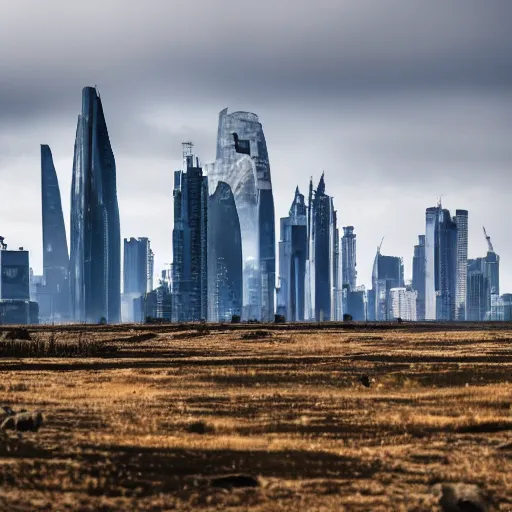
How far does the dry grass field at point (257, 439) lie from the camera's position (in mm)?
23266

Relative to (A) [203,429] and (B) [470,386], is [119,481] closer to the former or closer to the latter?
(A) [203,429]

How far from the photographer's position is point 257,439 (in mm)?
31016

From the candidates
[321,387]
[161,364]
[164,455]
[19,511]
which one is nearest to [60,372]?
[161,364]

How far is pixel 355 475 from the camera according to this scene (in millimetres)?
25578

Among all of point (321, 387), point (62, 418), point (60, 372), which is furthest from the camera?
point (60, 372)

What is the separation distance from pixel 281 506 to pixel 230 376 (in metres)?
33.2

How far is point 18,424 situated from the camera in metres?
32.3

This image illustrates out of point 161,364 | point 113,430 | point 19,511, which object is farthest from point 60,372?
point 19,511

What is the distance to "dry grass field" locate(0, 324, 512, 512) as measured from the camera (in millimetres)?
23266

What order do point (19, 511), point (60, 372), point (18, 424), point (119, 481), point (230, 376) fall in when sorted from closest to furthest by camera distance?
point (19, 511) → point (119, 481) → point (18, 424) → point (230, 376) → point (60, 372)

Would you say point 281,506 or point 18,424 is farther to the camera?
point 18,424

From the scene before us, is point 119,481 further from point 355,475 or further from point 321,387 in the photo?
point 321,387

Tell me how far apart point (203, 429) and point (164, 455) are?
4.96 m

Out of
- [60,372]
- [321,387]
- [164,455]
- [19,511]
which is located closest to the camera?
[19,511]
